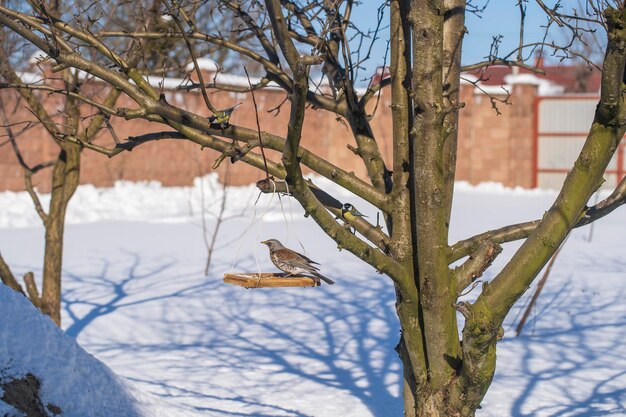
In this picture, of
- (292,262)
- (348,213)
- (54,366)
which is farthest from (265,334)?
(348,213)

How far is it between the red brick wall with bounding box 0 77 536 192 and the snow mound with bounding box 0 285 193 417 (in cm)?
1415

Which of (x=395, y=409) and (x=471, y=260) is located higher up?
(x=471, y=260)

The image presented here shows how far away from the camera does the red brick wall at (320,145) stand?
18984 millimetres

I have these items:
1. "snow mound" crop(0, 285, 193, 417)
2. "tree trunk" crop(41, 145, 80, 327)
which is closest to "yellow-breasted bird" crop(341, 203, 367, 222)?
"snow mound" crop(0, 285, 193, 417)

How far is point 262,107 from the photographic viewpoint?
2086 centimetres

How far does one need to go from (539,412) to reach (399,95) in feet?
9.84

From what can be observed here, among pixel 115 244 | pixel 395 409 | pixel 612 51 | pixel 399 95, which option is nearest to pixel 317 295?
pixel 395 409

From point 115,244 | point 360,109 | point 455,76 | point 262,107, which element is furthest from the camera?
point 262,107

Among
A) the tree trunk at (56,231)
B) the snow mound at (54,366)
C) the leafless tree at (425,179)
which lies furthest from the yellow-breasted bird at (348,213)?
the tree trunk at (56,231)

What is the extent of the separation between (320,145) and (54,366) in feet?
60.7

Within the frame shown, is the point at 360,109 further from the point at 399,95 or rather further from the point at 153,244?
the point at 153,244

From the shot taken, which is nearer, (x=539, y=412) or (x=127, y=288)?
(x=539, y=412)

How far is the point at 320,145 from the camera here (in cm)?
2256

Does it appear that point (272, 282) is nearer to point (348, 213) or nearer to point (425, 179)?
point (348, 213)
